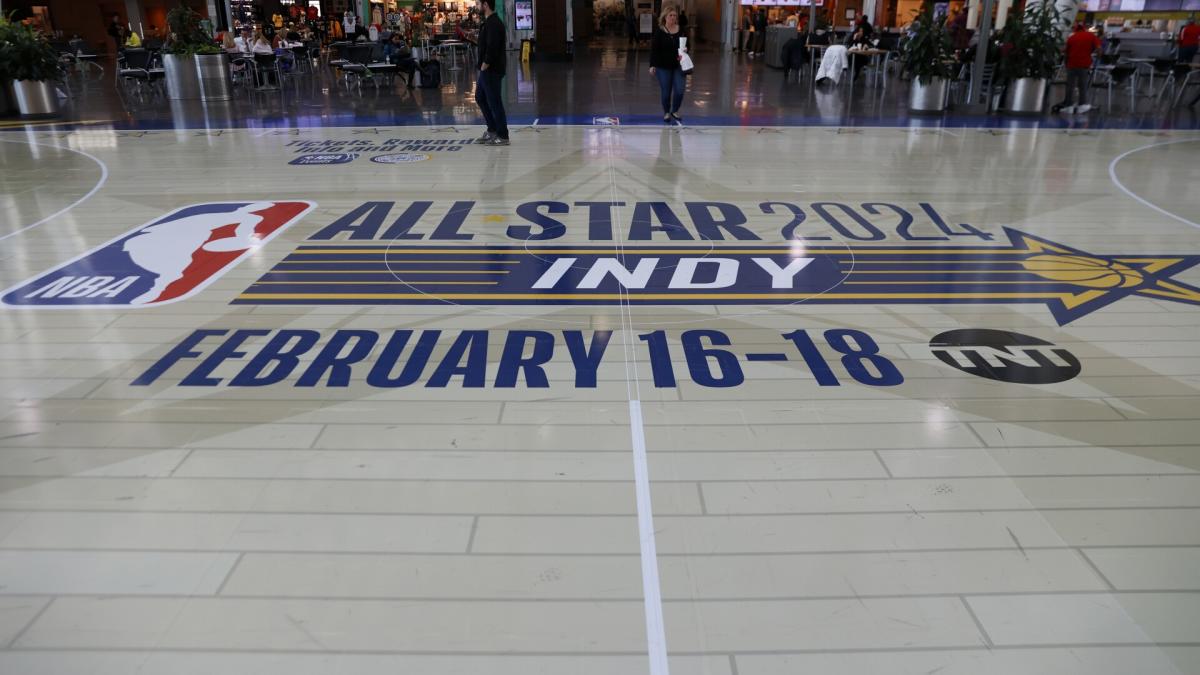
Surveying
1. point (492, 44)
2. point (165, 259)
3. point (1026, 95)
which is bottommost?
point (165, 259)

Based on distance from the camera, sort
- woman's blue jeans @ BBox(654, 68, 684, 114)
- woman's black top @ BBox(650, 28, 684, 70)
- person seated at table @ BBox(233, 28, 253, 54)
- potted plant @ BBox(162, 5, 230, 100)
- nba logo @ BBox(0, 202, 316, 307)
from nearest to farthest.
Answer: nba logo @ BBox(0, 202, 316, 307) < woman's black top @ BBox(650, 28, 684, 70) < woman's blue jeans @ BBox(654, 68, 684, 114) < potted plant @ BBox(162, 5, 230, 100) < person seated at table @ BBox(233, 28, 253, 54)

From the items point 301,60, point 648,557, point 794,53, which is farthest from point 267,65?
point 648,557

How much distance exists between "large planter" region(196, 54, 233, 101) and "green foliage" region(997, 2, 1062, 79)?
38.3 feet

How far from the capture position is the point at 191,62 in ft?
42.2

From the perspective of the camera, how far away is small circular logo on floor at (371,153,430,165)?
803 centimetres

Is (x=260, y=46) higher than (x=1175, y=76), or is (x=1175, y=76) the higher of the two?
(x=260, y=46)

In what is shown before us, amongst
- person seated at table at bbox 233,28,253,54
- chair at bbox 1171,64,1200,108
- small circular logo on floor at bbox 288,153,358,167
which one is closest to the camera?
small circular logo on floor at bbox 288,153,358,167

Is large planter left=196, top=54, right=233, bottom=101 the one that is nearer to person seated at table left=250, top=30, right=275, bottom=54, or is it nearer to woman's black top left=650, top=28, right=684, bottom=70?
person seated at table left=250, top=30, right=275, bottom=54

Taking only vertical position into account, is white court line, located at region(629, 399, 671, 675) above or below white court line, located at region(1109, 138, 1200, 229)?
below

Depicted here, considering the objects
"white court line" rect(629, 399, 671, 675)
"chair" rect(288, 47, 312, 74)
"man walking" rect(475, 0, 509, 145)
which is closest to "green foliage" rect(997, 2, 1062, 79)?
"man walking" rect(475, 0, 509, 145)

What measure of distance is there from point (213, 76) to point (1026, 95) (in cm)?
1216

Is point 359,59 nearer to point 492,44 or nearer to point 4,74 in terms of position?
point 4,74

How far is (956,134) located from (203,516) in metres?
9.66

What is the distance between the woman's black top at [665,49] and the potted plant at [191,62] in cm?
742
